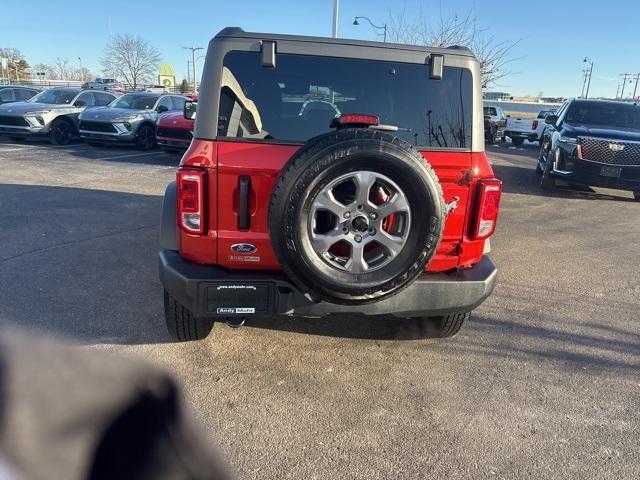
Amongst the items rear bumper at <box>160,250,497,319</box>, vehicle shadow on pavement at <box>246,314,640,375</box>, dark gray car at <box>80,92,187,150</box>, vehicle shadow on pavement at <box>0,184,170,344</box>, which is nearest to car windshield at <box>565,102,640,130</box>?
vehicle shadow on pavement at <box>246,314,640,375</box>

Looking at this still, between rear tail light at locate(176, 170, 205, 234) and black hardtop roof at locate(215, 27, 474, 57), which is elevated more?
black hardtop roof at locate(215, 27, 474, 57)

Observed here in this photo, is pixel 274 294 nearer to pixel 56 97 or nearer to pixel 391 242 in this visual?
pixel 391 242

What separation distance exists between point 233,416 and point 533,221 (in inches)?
261

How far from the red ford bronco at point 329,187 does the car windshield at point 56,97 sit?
14638 millimetres

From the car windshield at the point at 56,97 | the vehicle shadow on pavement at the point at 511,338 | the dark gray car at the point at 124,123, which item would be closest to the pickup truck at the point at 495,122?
the dark gray car at the point at 124,123

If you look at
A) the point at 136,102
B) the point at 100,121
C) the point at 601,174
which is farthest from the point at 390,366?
the point at 136,102

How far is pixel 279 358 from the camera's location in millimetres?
3455

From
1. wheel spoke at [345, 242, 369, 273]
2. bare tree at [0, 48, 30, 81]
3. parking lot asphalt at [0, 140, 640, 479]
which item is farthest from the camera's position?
bare tree at [0, 48, 30, 81]

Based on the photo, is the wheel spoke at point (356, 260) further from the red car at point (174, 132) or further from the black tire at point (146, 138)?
the black tire at point (146, 138)

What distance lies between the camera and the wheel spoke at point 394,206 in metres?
2.77

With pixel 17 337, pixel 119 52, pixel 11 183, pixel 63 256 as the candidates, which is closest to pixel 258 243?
pixel 17 337

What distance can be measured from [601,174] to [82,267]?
899cm

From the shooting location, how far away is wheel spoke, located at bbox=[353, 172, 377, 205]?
2.72m

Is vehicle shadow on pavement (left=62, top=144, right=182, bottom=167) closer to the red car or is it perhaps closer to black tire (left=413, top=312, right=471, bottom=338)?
the red car
